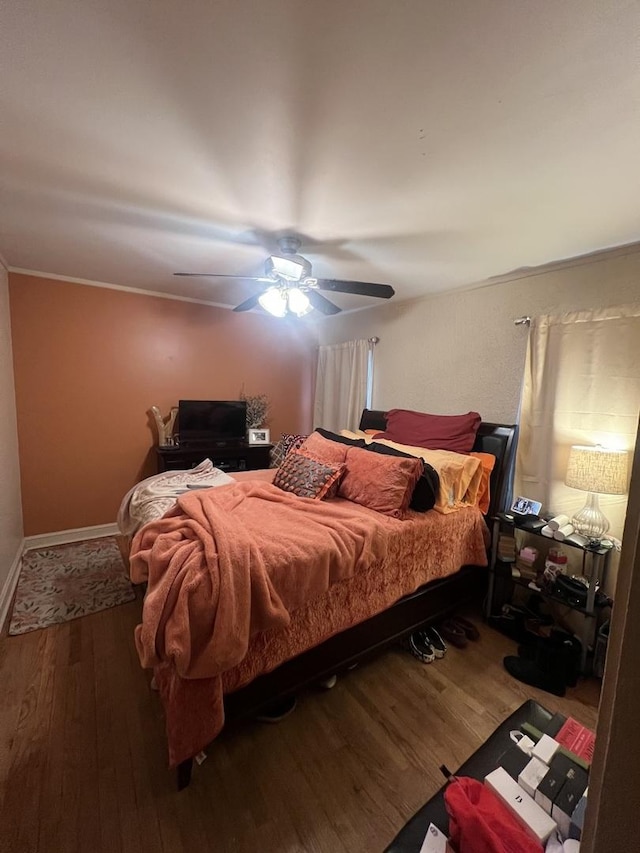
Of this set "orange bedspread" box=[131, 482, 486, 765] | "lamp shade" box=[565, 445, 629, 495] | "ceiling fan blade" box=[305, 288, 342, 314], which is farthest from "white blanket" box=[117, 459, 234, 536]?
"lamp shade" box=[565, 445, 629, 495]

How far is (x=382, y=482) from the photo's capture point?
7.04ft

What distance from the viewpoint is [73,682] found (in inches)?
69.9

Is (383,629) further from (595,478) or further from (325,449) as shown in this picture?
(595,478)

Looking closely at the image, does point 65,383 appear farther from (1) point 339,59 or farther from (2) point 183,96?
(1) point 339,59

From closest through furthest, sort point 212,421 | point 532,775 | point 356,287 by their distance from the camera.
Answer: point 532,775
point 356,287
point 212,421

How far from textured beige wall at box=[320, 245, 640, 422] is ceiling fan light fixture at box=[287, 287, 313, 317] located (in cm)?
136

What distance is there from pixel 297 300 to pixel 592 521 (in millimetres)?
2251

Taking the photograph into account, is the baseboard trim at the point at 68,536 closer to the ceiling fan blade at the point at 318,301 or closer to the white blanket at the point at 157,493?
the white blanket at the point at 157,493

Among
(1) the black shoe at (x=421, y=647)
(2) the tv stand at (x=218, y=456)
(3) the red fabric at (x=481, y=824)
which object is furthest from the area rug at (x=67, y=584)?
(3) the red fabric at (x=481, y=824)

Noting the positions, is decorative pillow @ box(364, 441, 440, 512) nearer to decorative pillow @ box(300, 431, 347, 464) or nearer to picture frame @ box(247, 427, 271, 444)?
decorative pillow @ box(300, 431, 347, 464)

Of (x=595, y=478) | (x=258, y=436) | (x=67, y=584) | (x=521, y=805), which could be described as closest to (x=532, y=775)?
(x=521, y=805)

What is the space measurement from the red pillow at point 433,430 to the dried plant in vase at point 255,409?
5.26ft

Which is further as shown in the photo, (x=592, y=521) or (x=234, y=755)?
(x=592, y=521)

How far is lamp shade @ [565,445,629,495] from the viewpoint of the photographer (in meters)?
1.85
